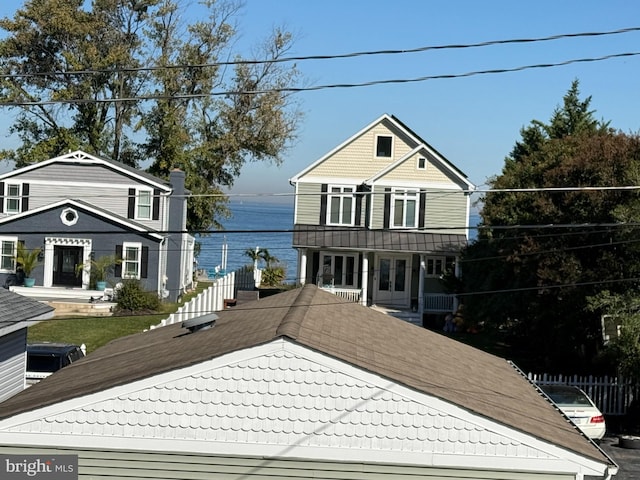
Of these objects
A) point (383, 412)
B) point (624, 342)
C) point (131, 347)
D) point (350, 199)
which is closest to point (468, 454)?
point (383, 412)

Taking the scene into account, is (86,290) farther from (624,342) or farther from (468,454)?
(468,454)

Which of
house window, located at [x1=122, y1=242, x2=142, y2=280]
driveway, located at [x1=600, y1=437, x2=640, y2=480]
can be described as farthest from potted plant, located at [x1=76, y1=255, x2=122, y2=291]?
driveway, located at [x1=600, y1=437, x2=640, y2=480]

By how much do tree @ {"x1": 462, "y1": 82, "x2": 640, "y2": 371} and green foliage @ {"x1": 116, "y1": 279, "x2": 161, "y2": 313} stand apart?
42.7 ft

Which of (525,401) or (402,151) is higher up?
(402,151)

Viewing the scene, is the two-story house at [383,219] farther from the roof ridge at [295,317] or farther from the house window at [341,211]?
the roof ridge at [295,317]

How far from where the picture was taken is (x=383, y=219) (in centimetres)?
3872

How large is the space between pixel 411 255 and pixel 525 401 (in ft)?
85.4

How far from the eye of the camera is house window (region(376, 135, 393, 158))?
40062 mm

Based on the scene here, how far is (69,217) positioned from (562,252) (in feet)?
74.6

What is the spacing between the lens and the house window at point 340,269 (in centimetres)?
4034

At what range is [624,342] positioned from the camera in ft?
66.3

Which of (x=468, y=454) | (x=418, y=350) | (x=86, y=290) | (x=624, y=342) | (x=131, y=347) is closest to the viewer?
(x=468, y=454)

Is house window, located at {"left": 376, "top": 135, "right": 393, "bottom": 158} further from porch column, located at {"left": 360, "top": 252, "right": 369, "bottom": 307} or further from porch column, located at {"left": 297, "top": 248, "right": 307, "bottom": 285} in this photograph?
porch column, located at {"left": 297, "top": 248, "right": 307, "bottom": 285}

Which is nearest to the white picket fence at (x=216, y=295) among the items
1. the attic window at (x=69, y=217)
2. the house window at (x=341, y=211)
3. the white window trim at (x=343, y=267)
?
the white window trim at (x=343, y=267)
